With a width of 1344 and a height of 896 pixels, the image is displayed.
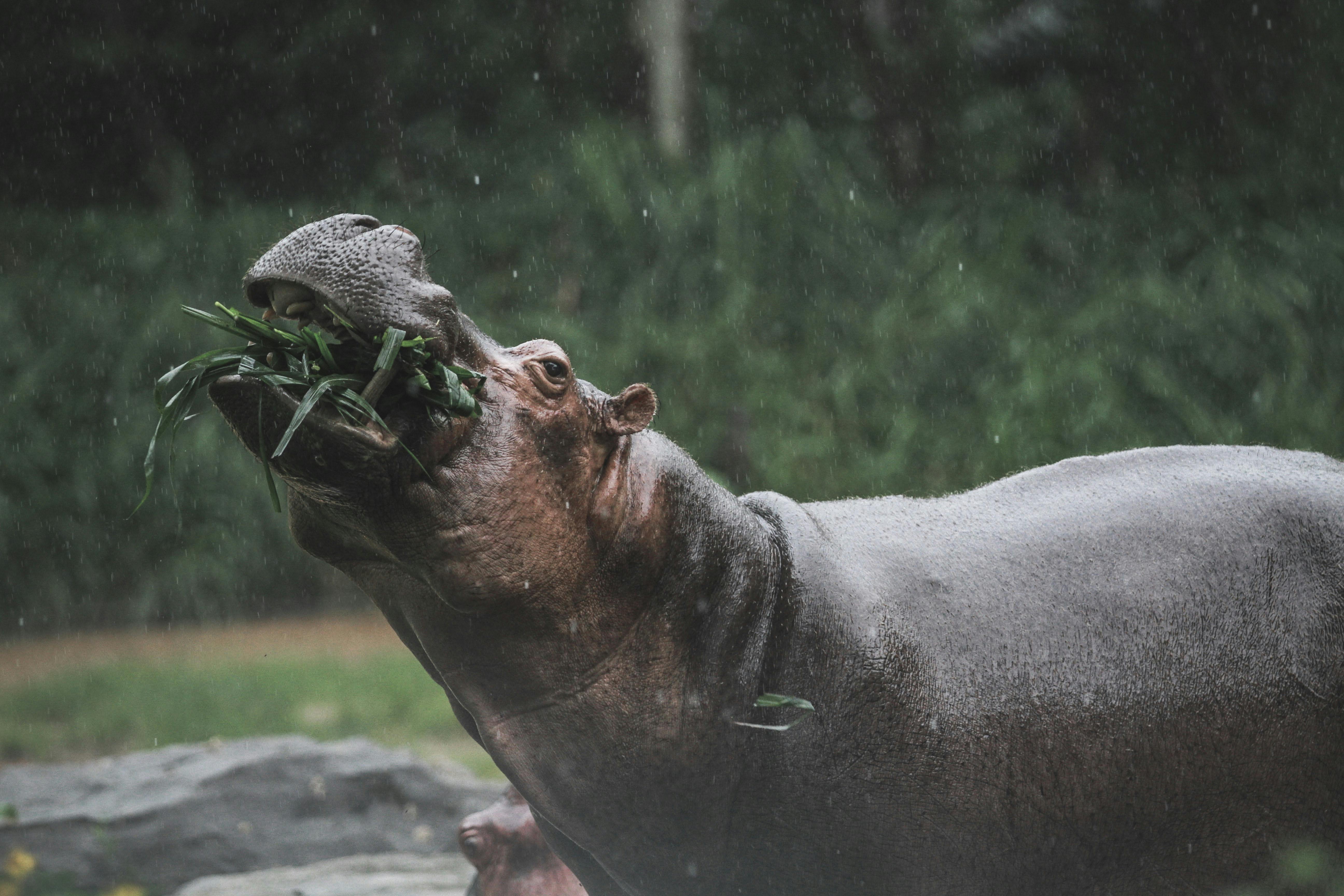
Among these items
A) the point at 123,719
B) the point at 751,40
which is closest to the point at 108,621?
the point at 123,719

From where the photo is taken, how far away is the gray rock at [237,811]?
4.96 meters

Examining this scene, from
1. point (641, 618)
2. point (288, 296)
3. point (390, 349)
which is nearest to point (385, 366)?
point (390, 349)

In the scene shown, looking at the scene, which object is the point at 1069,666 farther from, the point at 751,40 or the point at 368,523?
the point at 751,40

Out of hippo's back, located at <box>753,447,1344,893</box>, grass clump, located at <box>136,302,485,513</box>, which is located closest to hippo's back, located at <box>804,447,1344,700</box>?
hippo's back, located at <box>753,447,1344,893</box>

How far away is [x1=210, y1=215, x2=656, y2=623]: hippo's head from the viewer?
1.87 meters

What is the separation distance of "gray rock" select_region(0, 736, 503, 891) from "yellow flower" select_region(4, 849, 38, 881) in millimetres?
77

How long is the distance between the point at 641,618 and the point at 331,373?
1.96 feet

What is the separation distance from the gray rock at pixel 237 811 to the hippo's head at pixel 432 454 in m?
3.32

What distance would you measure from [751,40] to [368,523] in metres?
11.4

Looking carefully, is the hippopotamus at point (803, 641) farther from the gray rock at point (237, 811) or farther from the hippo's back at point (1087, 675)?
the gray rock at point (237, 811)

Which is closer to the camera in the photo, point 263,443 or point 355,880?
point 263,443

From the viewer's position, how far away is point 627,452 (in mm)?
2150

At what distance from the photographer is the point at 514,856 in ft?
9.94

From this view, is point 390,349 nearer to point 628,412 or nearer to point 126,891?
point 628,412
